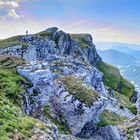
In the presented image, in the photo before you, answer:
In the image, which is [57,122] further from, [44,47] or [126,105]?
[126,105]

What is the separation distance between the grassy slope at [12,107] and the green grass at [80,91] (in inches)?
339

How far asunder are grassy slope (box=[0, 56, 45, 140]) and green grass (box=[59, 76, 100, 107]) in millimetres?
8600

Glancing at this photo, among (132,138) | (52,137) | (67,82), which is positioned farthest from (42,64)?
(52,137)

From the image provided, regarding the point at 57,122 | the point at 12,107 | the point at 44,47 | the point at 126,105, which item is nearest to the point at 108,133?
the point at 57,122

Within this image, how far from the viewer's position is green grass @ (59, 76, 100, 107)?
210 feet

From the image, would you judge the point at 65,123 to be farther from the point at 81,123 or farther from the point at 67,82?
the point at 67,82

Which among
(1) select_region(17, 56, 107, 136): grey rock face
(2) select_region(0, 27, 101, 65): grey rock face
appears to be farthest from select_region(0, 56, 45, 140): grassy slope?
(2) select_region(0, 27, 101, 65): grey rock face

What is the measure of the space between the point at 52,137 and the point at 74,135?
2167cm

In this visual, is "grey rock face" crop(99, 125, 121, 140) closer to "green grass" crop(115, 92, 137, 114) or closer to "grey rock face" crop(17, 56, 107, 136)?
"grey rock face" crop(17, 56, 107, 136)

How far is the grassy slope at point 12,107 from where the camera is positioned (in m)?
37.0

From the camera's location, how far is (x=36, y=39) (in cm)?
14688

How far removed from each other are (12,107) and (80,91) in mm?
22454

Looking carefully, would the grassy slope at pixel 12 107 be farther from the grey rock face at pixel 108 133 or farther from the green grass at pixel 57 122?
the grey rock face at pixel 108 133

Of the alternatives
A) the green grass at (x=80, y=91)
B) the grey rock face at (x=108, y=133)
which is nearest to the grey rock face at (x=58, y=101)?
the green grass at (x=80, y=91)
